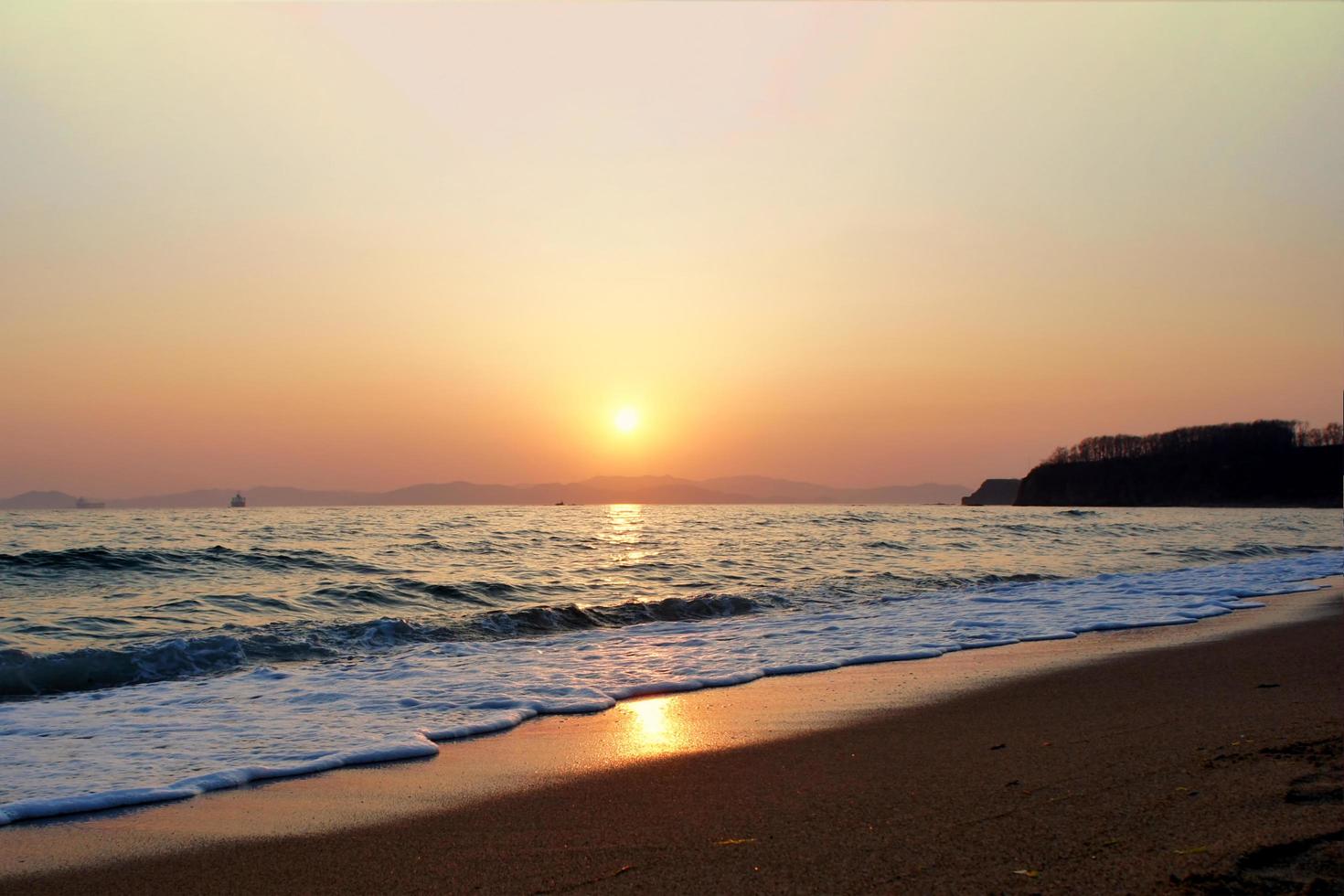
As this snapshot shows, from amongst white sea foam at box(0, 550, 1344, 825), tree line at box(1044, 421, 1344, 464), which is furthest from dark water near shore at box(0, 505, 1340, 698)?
tree line at box(1044, 421, 1344, 464)

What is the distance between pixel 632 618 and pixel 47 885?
10.8m

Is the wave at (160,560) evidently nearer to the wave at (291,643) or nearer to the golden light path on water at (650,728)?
the wave at (291,643)

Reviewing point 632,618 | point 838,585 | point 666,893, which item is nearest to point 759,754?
point 666,893

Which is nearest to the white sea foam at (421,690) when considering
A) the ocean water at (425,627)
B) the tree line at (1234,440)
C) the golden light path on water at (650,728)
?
the ocean water at (425,627)

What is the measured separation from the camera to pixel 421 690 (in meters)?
8.25

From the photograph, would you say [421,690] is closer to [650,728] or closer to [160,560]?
[650,728]

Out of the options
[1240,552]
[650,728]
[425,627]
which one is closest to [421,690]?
[650,728]

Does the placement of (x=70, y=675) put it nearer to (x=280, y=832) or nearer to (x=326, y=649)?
(x=326, y=649)

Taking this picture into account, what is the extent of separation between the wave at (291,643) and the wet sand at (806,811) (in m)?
5.14

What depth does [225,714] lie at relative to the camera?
737cm

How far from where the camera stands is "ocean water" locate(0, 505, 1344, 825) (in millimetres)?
6480

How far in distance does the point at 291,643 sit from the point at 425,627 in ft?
6.33

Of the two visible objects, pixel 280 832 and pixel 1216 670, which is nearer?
pixel 280 832

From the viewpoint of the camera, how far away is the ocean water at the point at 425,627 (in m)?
6.48
